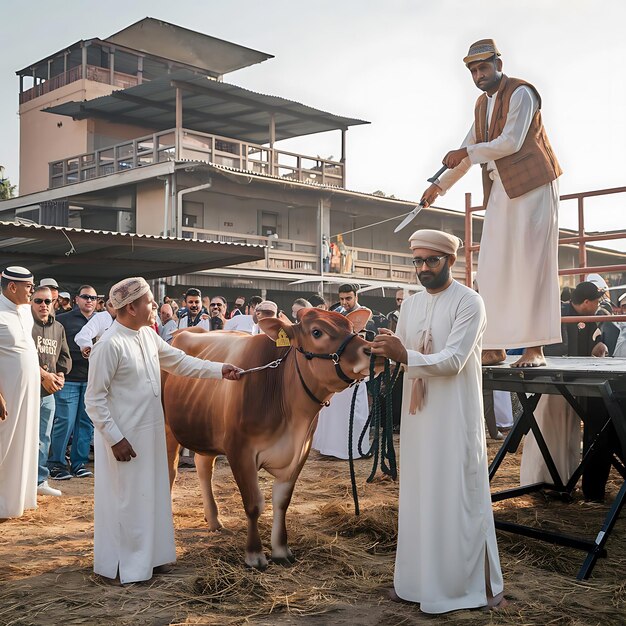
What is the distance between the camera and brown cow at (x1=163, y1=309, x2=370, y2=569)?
5.19m

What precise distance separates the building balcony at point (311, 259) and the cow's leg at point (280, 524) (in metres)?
17.6

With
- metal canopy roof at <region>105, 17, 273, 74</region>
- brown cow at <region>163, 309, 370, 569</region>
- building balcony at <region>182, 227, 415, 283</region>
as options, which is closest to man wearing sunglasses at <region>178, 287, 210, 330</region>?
brown cow at <region>163, 309, 370, 569</region>

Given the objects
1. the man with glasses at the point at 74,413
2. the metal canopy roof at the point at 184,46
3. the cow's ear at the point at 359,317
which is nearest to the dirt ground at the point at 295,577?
A: the man with glasses at the point at 74,413

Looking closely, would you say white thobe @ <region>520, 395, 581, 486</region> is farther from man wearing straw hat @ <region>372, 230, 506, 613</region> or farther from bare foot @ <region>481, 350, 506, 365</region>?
man wearing straw hat @ <region>372, 230, 506, 613</region>

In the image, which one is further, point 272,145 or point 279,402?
point 272,145

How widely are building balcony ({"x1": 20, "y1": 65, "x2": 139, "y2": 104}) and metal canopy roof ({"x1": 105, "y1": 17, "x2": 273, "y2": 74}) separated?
4.05 ft

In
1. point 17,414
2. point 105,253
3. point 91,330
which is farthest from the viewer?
point 105,253

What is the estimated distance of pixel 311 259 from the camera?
25141mm

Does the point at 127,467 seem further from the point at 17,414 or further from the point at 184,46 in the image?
the point at 184,46

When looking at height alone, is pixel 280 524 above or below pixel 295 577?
above

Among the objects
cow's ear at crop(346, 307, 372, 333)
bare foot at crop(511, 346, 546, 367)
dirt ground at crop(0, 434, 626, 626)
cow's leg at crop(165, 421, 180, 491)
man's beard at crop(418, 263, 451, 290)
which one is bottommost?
dirt ground at crop(0, 434, 626, 626)

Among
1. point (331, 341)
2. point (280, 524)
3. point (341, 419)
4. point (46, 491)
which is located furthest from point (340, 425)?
point (331, 341)

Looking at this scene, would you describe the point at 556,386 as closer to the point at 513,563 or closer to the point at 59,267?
the point at 513,563

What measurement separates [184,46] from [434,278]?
2437 cm
